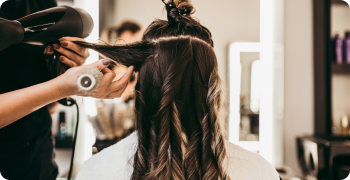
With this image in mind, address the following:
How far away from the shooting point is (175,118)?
526mm

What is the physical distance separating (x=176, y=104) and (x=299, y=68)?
1.51 meters

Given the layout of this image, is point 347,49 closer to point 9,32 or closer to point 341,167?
point 341,167

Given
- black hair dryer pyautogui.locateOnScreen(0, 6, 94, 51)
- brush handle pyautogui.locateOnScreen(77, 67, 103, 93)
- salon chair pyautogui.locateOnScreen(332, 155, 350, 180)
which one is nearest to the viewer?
brush handle pyautogui.locateOnScreen(77, 67, 103, 93)

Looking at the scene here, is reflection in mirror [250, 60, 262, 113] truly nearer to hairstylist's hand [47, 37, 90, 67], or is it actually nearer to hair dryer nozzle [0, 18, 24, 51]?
hairstylist's hand [47, 37, 90, 67]

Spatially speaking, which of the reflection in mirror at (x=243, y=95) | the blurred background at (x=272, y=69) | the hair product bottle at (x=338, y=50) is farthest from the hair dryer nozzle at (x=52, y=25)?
the hair product bottle at (x=338, y=50)

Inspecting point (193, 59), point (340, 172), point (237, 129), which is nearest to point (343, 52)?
point (340, 172)

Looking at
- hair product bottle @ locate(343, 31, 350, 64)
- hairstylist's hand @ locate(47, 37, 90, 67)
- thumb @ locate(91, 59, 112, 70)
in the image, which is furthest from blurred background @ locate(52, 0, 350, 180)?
thumb @ locate(91, 59, 112, 70)

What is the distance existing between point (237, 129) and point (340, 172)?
2.39ft

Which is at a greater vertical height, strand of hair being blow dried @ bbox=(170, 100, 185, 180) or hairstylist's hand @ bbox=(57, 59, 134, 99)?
hairstylist's hand @ bbox=(57, 59, 134, 99)

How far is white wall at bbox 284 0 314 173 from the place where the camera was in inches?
63.2

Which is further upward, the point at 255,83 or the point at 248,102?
the point at 255,83

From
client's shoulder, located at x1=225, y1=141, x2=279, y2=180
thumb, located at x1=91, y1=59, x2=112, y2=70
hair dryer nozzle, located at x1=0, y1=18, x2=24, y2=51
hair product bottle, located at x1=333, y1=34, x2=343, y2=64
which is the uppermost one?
hair product bottle, located at x1=333, y1=34, x2=343, y2=64

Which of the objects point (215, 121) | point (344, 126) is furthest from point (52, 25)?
point (344, 126)

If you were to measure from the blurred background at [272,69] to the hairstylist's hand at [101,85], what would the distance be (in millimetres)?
838
